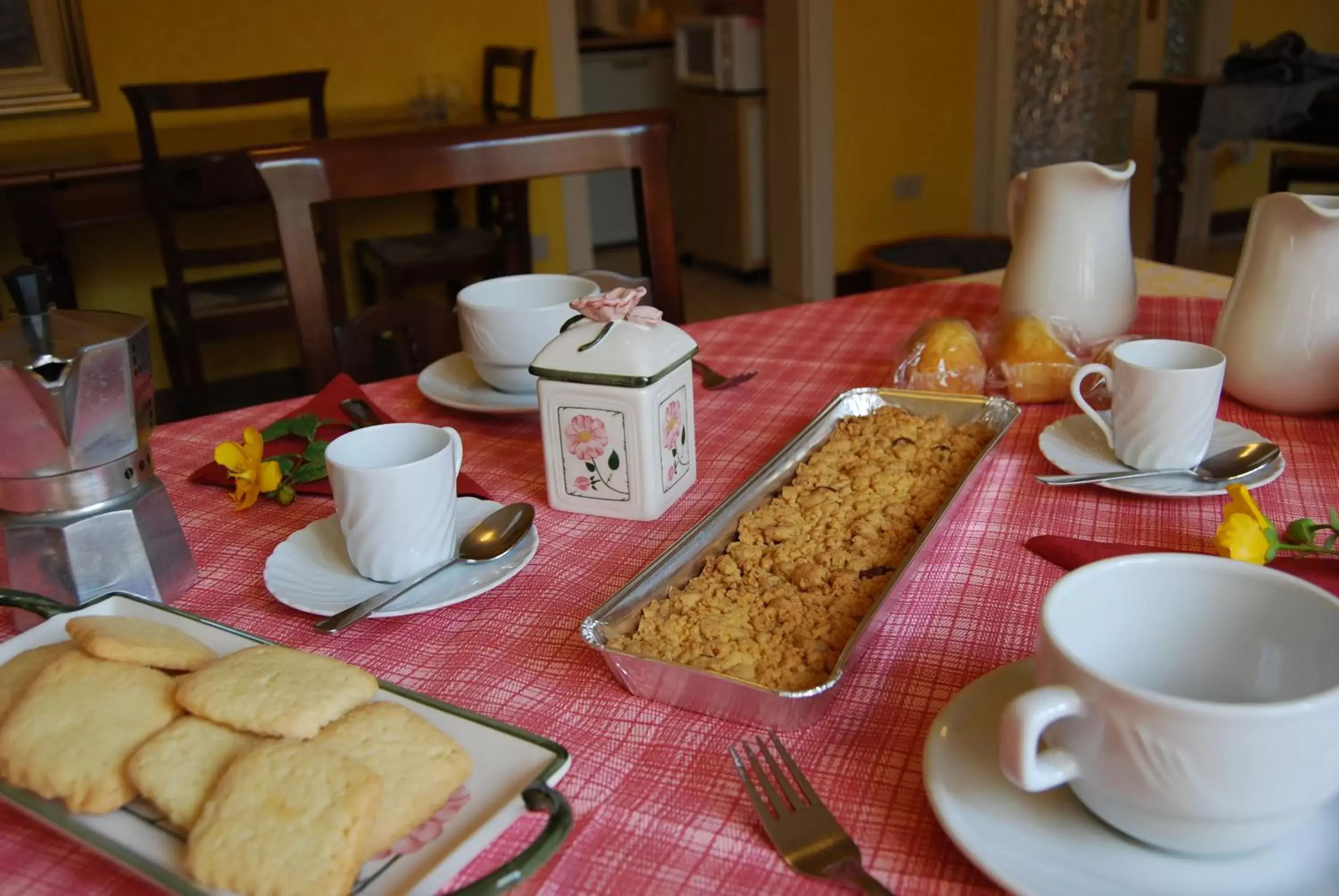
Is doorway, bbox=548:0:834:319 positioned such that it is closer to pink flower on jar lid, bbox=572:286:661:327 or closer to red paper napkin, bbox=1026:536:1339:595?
pink flower on jar lid, bbox=572:286:661:327

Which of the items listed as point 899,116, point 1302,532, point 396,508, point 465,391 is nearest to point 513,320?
point 465,391

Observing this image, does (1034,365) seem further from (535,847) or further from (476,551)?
(535,847)

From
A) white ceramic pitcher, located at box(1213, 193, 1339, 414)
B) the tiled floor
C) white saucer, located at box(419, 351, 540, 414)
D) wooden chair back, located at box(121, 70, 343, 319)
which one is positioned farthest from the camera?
the tiled floor

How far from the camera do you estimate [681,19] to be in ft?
14.6

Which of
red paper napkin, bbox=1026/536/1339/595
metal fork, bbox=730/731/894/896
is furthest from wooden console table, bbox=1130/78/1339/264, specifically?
metal fork, bbox=730/731/894/896

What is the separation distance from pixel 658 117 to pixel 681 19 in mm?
3283

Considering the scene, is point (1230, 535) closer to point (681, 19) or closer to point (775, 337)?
point (775, 337)

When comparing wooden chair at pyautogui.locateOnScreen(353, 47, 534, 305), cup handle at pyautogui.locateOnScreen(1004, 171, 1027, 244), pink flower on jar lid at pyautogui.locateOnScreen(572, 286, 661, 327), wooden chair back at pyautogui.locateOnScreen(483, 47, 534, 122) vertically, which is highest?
wooden chair back at pyautogui.locateOnScreen(483, 47, 534, 122)

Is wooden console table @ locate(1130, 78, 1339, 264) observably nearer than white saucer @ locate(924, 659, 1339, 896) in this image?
No

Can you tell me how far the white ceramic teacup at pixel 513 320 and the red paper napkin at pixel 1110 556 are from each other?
444mm

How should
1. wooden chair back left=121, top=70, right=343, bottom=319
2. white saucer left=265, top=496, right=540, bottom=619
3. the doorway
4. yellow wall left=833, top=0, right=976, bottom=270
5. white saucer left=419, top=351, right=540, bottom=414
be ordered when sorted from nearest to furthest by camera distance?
1. white saucer left=265, top=496, right=540, bottom=619
2. white saucer left=419, top=351, right=540, bottom=414
3. wooden chair back left=121, top=70, right=343, bottom=319
4. the doorway
5. yellow wall left=833, top=0, right=976, bottom=270

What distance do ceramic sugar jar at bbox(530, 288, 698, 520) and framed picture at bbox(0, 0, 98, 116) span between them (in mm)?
2823

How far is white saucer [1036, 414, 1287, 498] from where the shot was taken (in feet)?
2.67

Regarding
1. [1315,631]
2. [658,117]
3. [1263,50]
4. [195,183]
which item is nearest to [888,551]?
[1315,631]
